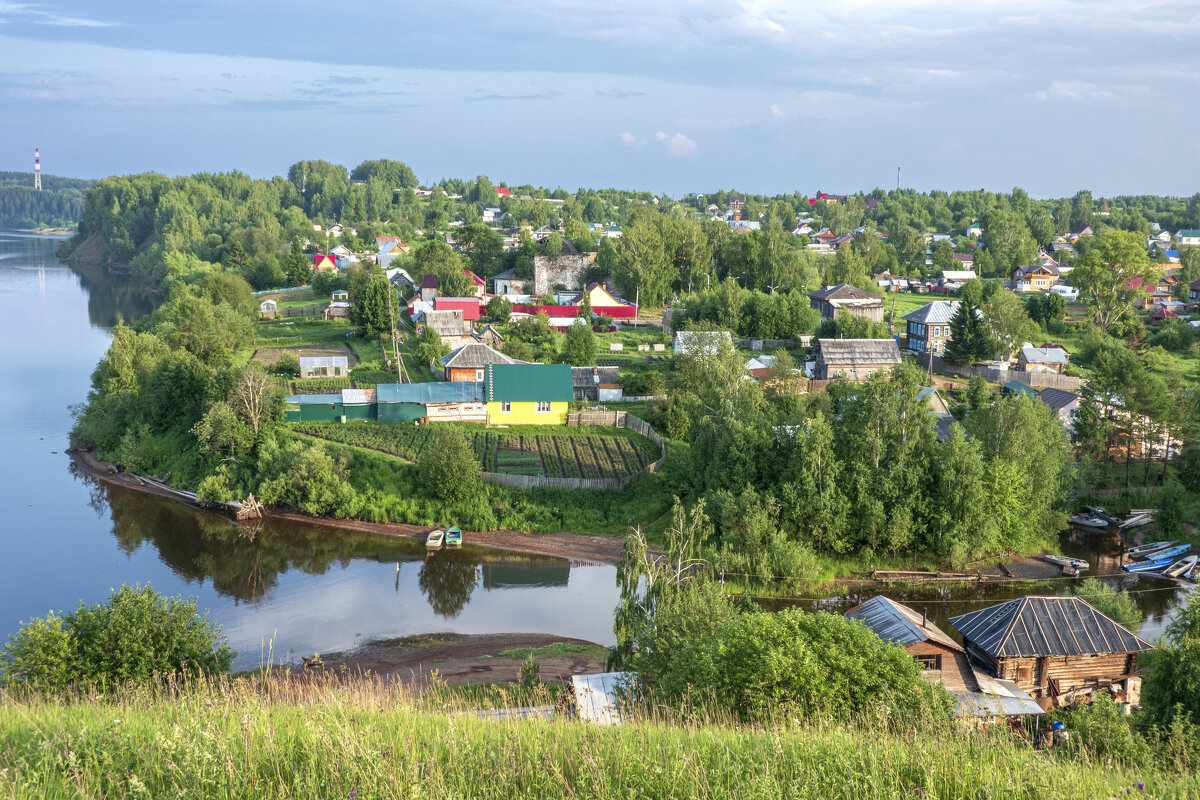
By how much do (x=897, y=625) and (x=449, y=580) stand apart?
12.6 m

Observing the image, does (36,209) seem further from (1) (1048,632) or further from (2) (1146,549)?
(1) (1048,632)

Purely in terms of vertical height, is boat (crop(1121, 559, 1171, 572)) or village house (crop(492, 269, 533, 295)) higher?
village house (crop(492, 269, 533, 295))

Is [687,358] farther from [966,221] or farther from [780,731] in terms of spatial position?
[966,221]

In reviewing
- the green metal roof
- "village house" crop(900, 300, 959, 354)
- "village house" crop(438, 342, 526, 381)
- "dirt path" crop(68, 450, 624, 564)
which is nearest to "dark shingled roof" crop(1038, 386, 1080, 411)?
"village house" crop(900, 300, 959, 354)

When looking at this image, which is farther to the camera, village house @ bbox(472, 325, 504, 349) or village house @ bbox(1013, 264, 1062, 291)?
village house @ bbox(1013, 264, 1062, 291)

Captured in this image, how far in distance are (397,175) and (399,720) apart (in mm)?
166444

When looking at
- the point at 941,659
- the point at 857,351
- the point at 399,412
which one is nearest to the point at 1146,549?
the point at 941,659

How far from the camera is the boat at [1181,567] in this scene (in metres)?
23.7

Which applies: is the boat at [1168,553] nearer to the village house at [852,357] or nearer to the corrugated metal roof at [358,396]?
the village house at [852,357]

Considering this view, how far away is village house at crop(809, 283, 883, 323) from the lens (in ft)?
173

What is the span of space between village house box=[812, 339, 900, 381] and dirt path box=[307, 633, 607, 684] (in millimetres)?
23158

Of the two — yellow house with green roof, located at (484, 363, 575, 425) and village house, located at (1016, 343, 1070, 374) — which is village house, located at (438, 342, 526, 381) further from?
village house, located at (1016, 343, 1070, 374)

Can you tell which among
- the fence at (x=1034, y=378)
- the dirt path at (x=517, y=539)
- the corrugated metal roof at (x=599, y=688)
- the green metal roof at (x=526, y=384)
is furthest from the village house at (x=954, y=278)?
the corrugated metal roof at (x=599, y=688)

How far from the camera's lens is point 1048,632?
15969mm
